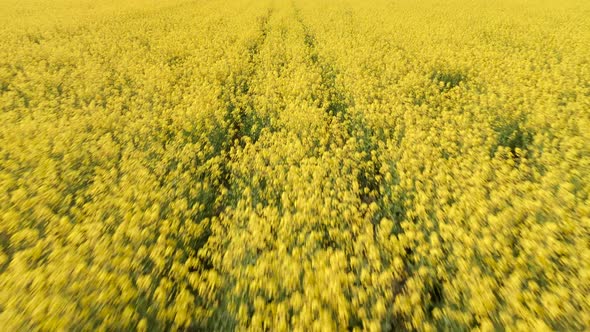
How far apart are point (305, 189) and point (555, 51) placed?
10.6 m

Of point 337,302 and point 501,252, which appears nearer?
point 337,302

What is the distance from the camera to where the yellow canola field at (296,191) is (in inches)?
88.2

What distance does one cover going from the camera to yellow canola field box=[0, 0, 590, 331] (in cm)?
224

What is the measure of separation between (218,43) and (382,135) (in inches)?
336

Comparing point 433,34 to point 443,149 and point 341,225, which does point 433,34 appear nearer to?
point 443,149

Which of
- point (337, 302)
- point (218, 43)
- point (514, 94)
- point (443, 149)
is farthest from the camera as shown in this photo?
point (218, 43)

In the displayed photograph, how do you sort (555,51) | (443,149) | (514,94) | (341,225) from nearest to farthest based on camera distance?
(341,225) < (443,149) < (514,94) < (555,51)

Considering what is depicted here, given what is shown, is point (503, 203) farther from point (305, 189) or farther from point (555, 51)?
point (555, 51)

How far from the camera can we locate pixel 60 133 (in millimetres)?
4652

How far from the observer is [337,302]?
85.6 inches

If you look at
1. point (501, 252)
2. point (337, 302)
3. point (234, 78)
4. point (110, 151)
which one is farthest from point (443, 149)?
point (234, 78)

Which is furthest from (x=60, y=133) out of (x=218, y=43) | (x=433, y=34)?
(x=433, y=34)

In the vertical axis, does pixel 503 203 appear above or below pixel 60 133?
below

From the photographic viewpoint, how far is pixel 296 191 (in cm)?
355
